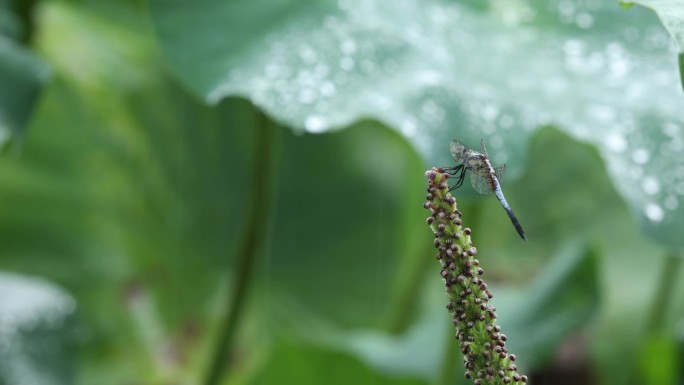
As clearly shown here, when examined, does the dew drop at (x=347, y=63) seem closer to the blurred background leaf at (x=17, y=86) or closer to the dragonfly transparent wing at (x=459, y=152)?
the blurred background leaf at (x=17, y=86)

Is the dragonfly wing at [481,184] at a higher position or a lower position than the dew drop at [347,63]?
lower

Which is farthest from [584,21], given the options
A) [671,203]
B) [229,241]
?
[229,241]

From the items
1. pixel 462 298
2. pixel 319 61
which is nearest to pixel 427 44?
pixel 319 61

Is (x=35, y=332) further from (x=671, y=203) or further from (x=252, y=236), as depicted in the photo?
(x=671, y=203)

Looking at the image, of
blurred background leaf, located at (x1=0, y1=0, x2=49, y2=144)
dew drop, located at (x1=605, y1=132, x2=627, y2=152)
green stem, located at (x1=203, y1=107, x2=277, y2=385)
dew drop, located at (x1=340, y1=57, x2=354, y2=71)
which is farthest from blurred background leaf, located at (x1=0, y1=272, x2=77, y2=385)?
dew drop, located at (x1=605, y1=132, x2=627, y2=152)

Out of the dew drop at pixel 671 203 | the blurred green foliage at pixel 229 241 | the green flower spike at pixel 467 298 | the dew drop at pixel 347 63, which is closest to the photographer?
the green flower spike at pixel 467 298

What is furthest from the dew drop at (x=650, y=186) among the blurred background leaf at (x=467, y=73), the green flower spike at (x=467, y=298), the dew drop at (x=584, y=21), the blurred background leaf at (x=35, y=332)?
the blurred background leaf at (x=35, y=332)

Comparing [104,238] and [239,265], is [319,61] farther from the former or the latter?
[104,238]

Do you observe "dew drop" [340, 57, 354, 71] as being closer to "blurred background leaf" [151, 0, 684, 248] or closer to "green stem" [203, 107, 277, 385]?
"blurred background leaf" [151, 0, 684, 248]
